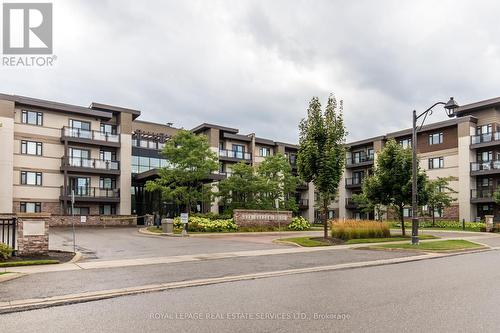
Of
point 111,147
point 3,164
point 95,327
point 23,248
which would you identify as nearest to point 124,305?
point 95,327

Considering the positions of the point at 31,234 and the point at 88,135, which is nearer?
the point at 31,234

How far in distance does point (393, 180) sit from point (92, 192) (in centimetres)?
2936

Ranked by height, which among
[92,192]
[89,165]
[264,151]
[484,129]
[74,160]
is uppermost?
Answer: [484,129]

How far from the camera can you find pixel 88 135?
4481 centimetres

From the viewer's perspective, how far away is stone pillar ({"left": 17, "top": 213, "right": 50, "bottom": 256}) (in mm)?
14973

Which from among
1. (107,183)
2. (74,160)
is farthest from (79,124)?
(107,183)

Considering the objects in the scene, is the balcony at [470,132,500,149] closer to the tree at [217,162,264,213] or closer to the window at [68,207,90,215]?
the tree at [217,162,264,213]

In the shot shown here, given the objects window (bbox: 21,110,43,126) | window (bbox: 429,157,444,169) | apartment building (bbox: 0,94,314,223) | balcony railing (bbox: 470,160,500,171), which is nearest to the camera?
apartment building (bbox: 0,94,314,223)

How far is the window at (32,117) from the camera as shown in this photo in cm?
4194

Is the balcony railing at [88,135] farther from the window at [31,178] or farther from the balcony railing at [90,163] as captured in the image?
the window at [31,178]

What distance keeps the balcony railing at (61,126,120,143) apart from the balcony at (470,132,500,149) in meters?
37.4

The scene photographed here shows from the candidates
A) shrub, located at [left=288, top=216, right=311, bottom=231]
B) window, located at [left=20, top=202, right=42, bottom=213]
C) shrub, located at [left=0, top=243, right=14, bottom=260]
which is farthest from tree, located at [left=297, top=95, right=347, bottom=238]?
window, located at [left=20, top=202, right=42, bottom=213]

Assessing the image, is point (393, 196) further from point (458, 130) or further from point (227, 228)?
point (458, 130)

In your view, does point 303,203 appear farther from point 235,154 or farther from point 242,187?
point 242,187
